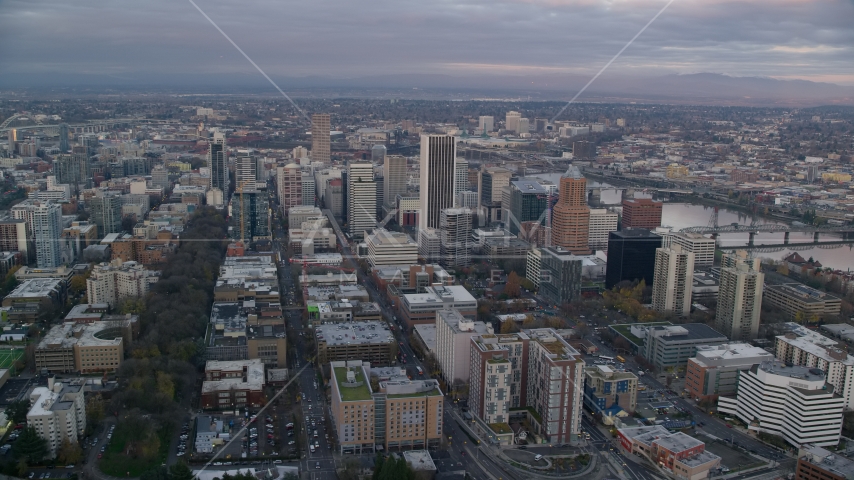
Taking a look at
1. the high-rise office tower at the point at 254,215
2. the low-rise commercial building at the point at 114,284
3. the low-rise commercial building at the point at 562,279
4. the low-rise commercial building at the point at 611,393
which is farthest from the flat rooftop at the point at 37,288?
the low-rise commercial building at the point at 611,393

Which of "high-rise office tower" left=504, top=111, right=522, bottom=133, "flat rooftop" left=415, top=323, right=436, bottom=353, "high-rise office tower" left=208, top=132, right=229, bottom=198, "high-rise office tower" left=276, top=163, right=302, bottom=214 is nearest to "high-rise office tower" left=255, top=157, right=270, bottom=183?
"high-rise office tower" left=208, top=132, right=229, bottom=198

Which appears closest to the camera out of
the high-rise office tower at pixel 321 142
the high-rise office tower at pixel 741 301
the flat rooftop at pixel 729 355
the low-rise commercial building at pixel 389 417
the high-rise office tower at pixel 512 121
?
the low-rise commercial building at pixel 389 417

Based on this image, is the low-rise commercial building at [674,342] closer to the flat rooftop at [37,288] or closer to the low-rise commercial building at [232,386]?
the low-rise commercial building at [232,386]

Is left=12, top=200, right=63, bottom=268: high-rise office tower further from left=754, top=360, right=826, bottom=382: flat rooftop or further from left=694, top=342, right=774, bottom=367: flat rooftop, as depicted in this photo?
left=754, top=360, right=826, bottom=382: flat rooftop

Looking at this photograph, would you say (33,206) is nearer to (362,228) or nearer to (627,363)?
(362,228)

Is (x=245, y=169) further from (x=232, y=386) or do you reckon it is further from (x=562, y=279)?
(x=232, y=386)

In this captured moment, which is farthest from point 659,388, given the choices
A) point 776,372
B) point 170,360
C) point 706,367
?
point 170,360

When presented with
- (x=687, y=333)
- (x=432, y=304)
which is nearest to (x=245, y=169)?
(x=432, y=304)
